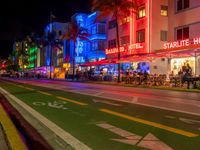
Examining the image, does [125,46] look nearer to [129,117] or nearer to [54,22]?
[129,117]

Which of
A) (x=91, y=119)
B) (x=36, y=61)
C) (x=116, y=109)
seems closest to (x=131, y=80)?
(x=116, y=109)

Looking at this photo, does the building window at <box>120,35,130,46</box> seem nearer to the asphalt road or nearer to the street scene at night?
the street scene at night

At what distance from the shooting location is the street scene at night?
898 cm

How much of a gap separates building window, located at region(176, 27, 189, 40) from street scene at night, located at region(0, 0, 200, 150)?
0.11 metres

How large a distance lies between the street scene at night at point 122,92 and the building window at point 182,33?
113 mm

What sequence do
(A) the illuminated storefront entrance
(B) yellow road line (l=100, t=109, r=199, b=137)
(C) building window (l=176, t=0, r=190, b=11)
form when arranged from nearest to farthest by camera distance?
(B) yellow road line (l=100, t=109, r=199, b=137), (A) the illuminated storefront entrance, (C) building window (l=176, t=0, r=190, b=11)

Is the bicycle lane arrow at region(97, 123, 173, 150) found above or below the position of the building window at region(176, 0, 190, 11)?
below

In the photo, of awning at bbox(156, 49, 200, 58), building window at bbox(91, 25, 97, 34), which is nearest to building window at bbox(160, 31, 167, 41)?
awning at bbox(156, 49, 200, 58)

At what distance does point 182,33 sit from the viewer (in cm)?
4284

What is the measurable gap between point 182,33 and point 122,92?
64.9 feet

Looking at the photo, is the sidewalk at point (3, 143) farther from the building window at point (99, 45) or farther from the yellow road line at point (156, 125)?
the building window at point (99, 45)

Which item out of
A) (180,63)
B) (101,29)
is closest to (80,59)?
(101,29)

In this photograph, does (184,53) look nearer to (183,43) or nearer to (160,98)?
(183,43)

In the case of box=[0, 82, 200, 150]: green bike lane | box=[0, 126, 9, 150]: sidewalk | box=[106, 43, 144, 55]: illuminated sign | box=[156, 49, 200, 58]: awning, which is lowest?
box=[0, 126, 9, 150]: sidewalk
